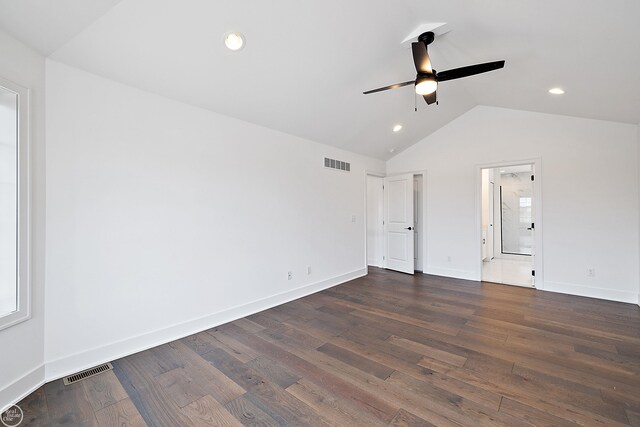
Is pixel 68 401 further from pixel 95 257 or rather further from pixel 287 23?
pixel 287 23

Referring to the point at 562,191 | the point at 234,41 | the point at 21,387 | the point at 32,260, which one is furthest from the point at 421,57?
the point at 21,387

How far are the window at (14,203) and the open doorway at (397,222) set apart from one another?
5.17 m

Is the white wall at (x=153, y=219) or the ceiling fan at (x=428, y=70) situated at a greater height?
the ceiling fan at (x=428, y=70)

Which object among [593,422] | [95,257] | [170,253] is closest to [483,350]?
[593,422]

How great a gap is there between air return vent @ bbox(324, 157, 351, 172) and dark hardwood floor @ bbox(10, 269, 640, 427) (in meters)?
2.45

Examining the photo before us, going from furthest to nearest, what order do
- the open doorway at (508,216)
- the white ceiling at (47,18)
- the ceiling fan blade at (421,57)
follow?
the open doorway at (508,216), the ceiling fan blade at (421,57), the white ceiling at (47,18)

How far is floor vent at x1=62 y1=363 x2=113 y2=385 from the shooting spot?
7.07 feet

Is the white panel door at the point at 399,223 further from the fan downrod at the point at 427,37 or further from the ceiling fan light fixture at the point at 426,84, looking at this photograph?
the ceiling fan light fixture at the point at 426,84

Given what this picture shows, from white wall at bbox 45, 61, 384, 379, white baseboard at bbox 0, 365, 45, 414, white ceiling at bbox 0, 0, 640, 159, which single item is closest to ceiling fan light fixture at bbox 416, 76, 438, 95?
white ceiling at bbox 0, 0, 640, 159

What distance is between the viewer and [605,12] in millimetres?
1877

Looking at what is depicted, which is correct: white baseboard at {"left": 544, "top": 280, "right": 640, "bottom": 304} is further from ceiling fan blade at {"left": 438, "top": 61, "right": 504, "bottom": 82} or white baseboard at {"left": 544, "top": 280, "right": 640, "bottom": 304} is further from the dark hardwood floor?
ceiling fan blade at {"left": 438, "top": 61, "right": 504, "bottom": 82}

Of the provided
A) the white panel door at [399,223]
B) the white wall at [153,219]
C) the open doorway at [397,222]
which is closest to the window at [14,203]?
the white wall at [153,219]

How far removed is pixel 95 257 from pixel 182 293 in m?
0.87

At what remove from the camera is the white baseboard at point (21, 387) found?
1826mm
